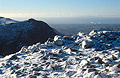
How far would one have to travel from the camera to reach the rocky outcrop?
54.3 m

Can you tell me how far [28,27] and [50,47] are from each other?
179 ft

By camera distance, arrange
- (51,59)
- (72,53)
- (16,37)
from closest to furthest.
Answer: (51,59) < (72,53) < (16,37)

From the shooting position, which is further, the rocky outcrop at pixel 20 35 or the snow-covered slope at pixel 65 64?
the rocky outcrop at pixel 20 35

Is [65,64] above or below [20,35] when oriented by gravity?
above

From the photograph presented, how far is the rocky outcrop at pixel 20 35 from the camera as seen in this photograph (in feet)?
178

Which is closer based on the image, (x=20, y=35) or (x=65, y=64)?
(x=65, y=64)

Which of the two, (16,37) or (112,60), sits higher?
(112,60)

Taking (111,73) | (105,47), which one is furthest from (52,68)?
(105,47)

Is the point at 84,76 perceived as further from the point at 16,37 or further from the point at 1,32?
the point at 1,32

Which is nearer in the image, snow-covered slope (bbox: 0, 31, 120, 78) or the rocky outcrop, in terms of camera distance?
snow-covered slope (bbox: 0, 31, 120, 78)

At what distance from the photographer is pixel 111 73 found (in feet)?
28.4

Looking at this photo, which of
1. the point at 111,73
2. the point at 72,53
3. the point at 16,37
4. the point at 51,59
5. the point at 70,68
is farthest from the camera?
the point at 16,37

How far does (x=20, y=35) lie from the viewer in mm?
62188

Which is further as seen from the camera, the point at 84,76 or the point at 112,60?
the point at 112,60
